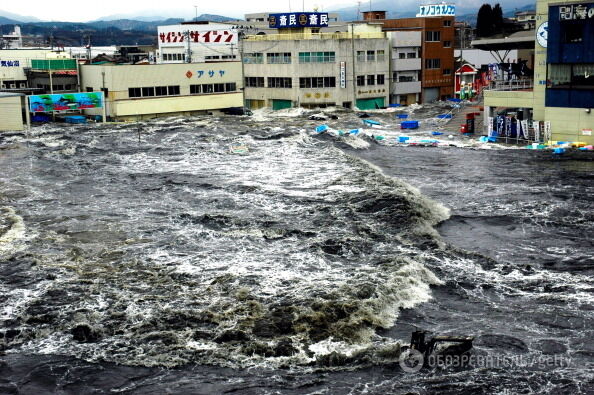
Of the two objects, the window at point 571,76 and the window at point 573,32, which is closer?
the window at point 573,32

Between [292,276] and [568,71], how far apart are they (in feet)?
97.2

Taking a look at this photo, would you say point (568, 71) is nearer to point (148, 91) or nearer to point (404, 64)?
point (404, 64)

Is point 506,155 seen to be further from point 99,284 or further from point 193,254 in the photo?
point 99,284

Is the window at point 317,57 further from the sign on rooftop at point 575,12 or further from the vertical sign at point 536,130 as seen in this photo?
the sign on rooftop at point 575,12

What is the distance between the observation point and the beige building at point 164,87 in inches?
2315

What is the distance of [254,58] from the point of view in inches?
2808

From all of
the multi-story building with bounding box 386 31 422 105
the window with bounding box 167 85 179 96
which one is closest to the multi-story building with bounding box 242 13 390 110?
the multi-story building with bounding box 386 31 422 105

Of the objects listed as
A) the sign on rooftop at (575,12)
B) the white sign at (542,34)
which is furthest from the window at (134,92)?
A: the sign on rooftop at (575,12)

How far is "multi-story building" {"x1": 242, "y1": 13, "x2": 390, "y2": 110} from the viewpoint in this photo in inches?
2655

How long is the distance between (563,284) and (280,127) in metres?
38.5

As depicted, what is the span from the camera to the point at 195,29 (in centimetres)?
Result: 8150

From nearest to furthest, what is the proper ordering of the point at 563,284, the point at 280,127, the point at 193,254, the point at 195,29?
the point at 563,284 < the point at 193,254 < the point at 280,127 < the point at 195,29

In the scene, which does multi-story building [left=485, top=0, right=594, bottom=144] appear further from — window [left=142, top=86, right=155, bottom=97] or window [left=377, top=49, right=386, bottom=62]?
window [left=142, top=86, right=155, bottom=97]

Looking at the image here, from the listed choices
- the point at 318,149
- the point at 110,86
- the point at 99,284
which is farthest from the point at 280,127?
the point at 99,284
